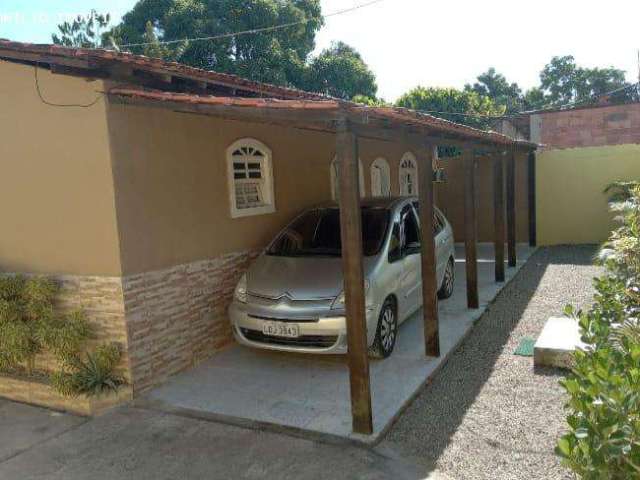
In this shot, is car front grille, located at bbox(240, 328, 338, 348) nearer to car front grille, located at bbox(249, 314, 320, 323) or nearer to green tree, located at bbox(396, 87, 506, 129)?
car front grille, located at bbox(249, 314, 320, 323)

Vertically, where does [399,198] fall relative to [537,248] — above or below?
above

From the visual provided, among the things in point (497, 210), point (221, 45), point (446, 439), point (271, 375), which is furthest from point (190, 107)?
point (221, 45)

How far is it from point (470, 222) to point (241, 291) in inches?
127

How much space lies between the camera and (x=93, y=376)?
4.94m

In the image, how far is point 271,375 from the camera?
5484 millimetres

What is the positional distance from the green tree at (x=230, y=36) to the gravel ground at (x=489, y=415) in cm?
1927

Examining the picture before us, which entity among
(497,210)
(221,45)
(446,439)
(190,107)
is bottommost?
(446,439)

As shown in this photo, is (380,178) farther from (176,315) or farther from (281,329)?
(176,315)

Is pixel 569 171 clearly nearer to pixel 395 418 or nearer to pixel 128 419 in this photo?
pixel 395 418

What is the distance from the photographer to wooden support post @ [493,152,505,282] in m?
8.84

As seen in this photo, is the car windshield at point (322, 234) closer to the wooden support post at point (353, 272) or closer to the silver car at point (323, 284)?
the silver car at point (323, 284)

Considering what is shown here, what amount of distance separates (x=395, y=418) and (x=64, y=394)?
3028 mm

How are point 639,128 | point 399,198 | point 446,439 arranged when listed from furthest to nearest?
point 639,128 < point 399,198 < point 446,439

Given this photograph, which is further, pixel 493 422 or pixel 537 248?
pixel 537 248
